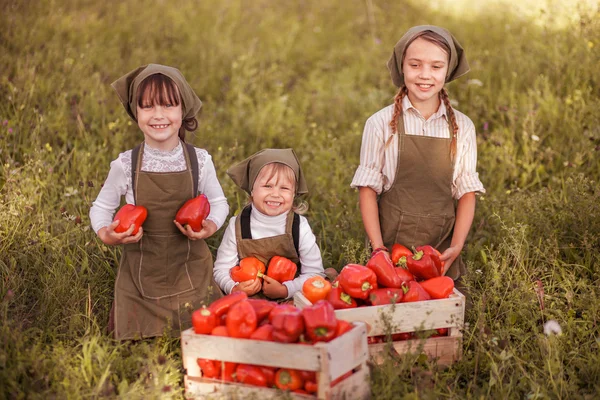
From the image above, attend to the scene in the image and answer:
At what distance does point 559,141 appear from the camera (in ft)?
18.9

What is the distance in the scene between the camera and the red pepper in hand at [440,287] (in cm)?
354

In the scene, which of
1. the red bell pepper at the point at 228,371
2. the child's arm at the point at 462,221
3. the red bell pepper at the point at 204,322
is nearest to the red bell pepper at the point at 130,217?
the red bell pepper at the point at 204,322

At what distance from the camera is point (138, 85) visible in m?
3.65

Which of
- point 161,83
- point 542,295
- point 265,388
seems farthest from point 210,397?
point 542,295

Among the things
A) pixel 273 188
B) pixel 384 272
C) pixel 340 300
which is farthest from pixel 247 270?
pixel 384 272

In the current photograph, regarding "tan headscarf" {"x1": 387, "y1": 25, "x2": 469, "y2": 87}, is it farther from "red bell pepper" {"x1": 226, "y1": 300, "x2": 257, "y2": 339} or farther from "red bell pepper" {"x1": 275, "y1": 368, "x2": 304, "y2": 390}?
"red bell pepper" {"x1": 275, "y1": 368, "x2": 304, "y2": 390}

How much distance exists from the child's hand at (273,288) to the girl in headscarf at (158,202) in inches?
15.3

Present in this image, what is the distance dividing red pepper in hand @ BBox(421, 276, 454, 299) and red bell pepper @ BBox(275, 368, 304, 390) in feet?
3.22

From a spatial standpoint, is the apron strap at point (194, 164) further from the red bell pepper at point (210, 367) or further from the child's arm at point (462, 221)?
the child's arm at point (462, 221)

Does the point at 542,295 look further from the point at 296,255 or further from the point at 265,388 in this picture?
the point at 265,388

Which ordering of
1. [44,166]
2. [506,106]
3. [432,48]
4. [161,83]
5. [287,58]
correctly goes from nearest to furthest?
[161,83]
[432,48]
[44,166]
[506,106]
[287,58]

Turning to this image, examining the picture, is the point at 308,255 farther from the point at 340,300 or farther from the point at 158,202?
the point at 158,202

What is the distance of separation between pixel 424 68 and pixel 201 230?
5.51 ft

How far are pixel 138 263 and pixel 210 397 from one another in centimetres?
108
